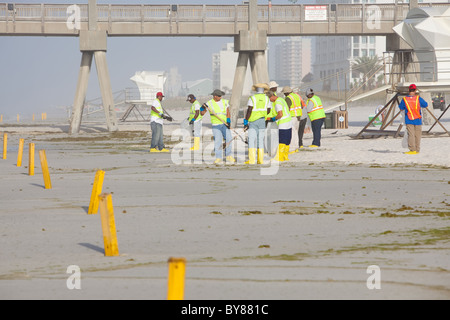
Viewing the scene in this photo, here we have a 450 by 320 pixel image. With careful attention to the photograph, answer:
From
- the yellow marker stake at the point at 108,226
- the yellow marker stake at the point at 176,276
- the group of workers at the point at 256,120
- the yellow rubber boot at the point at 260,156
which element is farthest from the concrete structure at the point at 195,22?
the yellow marker stake at the point at 176,276

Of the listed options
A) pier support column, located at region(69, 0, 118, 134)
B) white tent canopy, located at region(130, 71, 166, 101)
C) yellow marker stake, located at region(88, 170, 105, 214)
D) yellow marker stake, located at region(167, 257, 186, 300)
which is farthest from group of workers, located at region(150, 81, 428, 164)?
white tent canopy, located at region(130, 71, 166, 101)

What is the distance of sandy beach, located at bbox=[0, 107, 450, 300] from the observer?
6.73 m

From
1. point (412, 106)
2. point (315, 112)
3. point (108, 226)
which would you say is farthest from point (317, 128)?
point (108, 226)

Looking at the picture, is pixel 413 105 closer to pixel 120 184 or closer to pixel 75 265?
pixel 120 184

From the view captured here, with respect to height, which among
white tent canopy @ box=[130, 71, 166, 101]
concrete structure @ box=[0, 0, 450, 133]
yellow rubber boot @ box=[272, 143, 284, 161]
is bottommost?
yellow rubber boot @ box=[272, 143, 284, 161]

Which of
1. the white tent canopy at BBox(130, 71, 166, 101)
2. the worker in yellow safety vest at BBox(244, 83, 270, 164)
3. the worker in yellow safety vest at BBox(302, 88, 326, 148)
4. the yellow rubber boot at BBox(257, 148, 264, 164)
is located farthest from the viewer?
the white tent canopy at BBox(130, 71, 166, 101)

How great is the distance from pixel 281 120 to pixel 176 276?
1514 cm

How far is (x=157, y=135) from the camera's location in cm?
2411

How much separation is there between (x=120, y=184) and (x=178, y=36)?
24.5m

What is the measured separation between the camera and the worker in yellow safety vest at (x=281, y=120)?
19.4 metres

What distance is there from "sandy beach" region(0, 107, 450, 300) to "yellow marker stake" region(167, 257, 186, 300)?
151 cm
